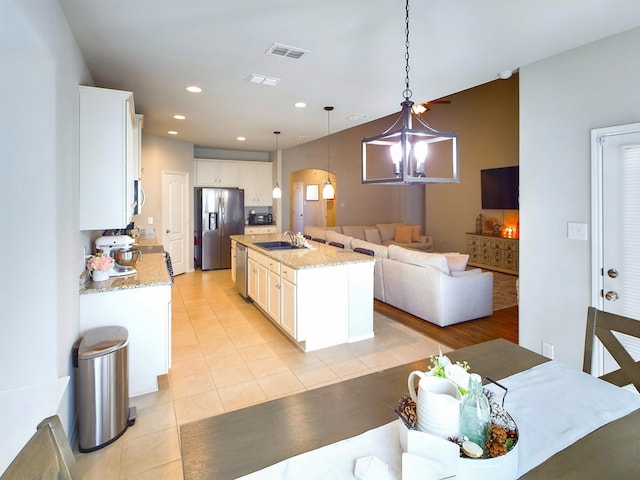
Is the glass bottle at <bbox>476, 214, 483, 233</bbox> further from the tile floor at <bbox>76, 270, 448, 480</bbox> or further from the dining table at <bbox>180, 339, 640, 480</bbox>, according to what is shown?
the dining table at <bbox>180, 339, 640, 480</bbox>

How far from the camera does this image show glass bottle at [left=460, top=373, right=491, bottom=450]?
38.0 inches

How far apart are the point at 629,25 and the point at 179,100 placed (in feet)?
13.9

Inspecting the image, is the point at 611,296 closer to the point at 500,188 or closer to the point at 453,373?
the point at 453,373

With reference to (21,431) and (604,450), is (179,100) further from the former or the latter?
(604,450)

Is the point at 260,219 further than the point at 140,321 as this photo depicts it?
Yes

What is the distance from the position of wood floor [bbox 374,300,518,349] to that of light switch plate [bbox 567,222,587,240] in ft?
4.82

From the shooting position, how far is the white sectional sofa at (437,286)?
4219 mm

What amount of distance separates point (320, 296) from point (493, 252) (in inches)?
211

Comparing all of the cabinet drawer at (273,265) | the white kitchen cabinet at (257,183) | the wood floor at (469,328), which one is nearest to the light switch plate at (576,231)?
the wood floor at (469,328)


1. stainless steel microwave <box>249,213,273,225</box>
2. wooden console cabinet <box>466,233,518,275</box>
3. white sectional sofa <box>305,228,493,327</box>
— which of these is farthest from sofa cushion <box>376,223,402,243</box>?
white sectional sofa <box>305,228,493,327</box>

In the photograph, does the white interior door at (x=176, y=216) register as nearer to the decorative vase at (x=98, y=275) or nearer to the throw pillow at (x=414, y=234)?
the decorative vase at (x=98, y=275)

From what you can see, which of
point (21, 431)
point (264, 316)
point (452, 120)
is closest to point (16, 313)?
point (21, 431)

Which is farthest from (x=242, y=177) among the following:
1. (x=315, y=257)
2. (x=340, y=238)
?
(x=315, y=257)

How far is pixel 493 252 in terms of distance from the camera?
748 cm
